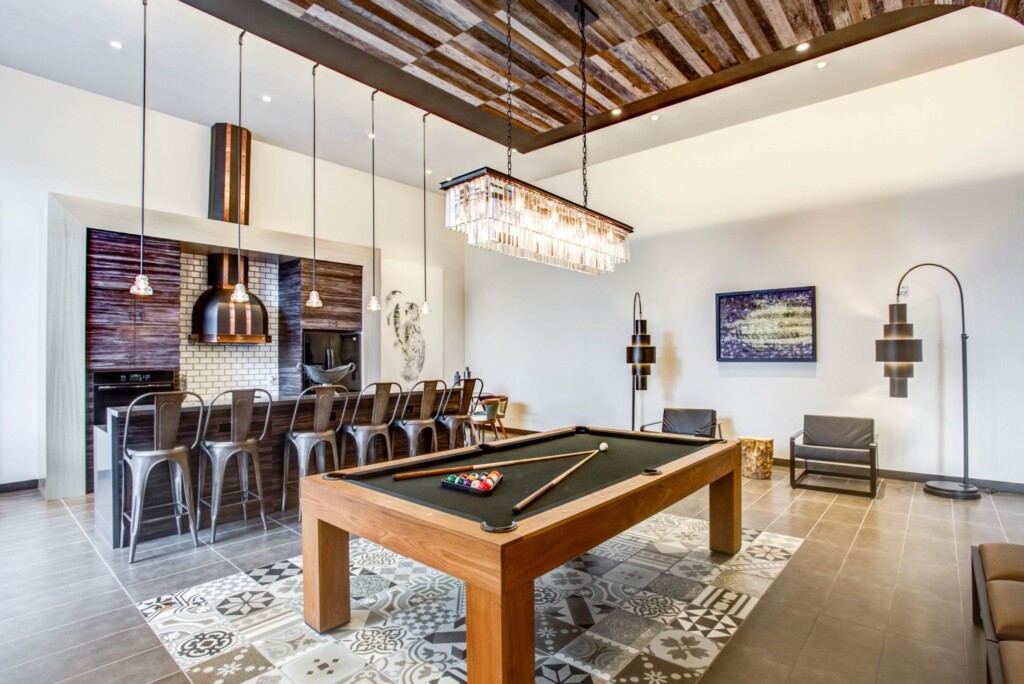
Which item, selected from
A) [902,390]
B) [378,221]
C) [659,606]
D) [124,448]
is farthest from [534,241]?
[378,221]

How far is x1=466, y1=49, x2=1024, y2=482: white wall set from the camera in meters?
4.93

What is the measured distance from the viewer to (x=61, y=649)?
2.45 m

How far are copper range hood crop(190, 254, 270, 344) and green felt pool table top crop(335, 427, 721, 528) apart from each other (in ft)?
14.6

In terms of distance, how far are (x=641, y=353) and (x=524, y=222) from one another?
3.49 meters

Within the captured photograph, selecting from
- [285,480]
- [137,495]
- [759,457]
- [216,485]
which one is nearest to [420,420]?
[285,480]

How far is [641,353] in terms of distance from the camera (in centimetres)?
645

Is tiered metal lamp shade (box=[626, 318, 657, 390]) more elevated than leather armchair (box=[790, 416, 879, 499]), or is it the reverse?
tiered metal lamp shade (box=[626, 318, 657, 390])

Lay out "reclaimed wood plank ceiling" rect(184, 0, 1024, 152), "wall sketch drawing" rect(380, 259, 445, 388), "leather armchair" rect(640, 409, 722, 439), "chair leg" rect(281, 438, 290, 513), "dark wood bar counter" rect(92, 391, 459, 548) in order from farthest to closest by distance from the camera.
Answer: "wall sketch drawing" rect(380, 259, 445, 388) < "leather armchair" rect(640, 409, 722, 439) < "chair leg" rect(281, 438, 290, 513) < "dark wood bar counter" rect(92, 391, 459, 548) < "reclaimed wood plank ceiling" rect(184, 0, 1024, 152)

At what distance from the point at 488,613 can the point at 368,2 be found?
11.4 ft

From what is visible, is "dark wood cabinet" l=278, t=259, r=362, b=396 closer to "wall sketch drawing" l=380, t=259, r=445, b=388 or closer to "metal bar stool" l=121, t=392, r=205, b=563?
"wall sketch drawing" l=380, t=259, r=445, b=388

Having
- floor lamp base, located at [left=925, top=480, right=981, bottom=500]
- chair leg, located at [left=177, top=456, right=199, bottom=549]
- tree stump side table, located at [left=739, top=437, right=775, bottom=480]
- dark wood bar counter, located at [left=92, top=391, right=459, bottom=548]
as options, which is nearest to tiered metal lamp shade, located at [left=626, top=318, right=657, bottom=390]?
tree stump side table, located at [left=739, top=437, right=775, bottom=480]

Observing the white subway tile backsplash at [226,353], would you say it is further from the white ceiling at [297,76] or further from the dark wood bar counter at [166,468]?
the dark wood bar counter at [166,468]

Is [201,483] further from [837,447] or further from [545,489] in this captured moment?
[837,447]

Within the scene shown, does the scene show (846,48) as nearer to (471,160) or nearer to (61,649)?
(471,160)
